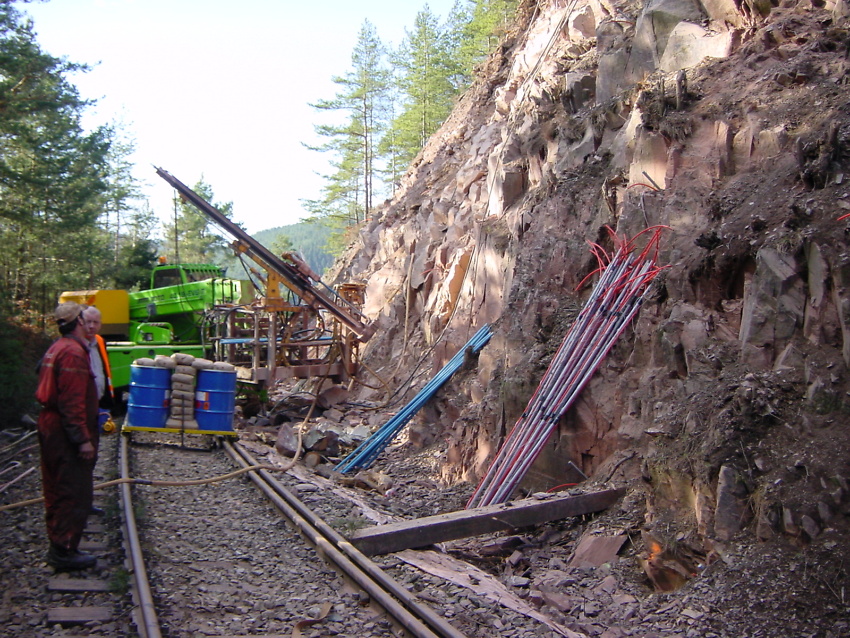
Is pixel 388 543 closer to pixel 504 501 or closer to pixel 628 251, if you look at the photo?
pixel 504 501

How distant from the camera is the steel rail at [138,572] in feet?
14.9

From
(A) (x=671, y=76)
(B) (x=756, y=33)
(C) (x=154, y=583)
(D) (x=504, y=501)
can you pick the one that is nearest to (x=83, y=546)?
(C) (x=154, y=583)

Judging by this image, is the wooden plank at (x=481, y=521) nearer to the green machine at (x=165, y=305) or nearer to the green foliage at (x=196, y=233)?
the green machine at (x=165, y=305)

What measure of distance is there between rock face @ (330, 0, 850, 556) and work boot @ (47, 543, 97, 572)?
4.95 metres

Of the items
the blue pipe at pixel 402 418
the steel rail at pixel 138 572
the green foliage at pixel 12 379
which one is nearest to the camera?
the steel rail at pixel 138 572

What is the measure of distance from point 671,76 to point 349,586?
868cm

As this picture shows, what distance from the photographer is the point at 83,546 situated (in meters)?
6.13

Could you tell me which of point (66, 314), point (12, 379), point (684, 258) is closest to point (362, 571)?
point (66, 314)

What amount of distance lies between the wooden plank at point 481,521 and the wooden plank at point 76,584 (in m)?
2.14

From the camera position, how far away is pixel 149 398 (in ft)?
35.3

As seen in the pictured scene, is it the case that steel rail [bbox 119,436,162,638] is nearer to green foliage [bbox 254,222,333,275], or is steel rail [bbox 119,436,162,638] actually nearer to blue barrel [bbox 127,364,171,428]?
blue barrel [bbox 127,364,171,428]

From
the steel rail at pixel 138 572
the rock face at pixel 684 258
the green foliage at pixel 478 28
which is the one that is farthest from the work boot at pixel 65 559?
the green foliage at pixel 478 28

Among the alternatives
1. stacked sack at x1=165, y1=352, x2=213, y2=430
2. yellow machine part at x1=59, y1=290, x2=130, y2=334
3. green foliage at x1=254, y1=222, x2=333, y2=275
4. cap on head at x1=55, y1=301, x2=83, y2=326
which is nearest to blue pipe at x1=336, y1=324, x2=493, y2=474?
stacked sack at x1=165, y1=352, x2=213, y2=430

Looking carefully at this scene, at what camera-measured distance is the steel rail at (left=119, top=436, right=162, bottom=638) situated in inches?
179
